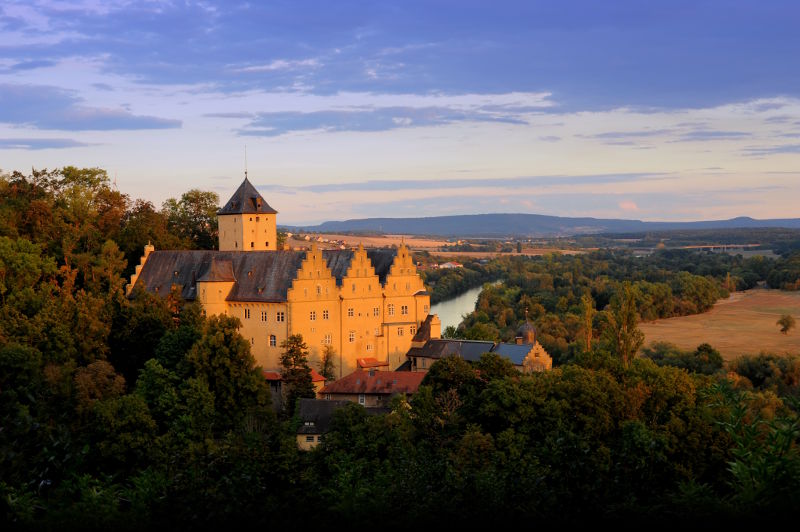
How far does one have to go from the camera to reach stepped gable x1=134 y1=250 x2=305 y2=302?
5422 centimetres

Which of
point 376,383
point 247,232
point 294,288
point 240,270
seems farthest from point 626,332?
point 247,232

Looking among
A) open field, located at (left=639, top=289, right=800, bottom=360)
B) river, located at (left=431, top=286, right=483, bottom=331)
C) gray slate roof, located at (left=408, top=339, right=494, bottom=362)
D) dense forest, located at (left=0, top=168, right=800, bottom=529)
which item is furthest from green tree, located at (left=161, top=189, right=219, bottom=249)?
open field, located at (left=639, top=289, right=800, bottom=360)

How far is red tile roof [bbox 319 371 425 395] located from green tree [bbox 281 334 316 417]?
1.33 meters

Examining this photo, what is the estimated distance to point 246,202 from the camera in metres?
61.1

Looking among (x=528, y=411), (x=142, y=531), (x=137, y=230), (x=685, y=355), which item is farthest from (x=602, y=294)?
(x=142, y=531)

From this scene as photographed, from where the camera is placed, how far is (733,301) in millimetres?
106250

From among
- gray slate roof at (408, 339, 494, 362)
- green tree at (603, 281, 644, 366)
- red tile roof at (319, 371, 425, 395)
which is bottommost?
red tile roof at (319, 371, 425, 395)

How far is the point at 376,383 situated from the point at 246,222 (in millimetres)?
16894

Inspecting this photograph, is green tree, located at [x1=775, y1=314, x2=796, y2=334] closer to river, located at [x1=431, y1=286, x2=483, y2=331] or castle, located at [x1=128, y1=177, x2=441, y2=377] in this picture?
river, located at [x1=431, y1=286, x2=483, y2=331]

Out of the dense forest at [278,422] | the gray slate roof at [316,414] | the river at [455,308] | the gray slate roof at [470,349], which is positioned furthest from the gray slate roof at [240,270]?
the river at [455,308]

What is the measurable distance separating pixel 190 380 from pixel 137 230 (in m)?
22.8

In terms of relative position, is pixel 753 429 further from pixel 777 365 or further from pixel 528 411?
pixel 777 365

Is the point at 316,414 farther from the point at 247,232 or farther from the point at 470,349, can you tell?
the point at 247,232

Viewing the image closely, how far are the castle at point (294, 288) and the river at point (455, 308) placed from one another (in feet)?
101
